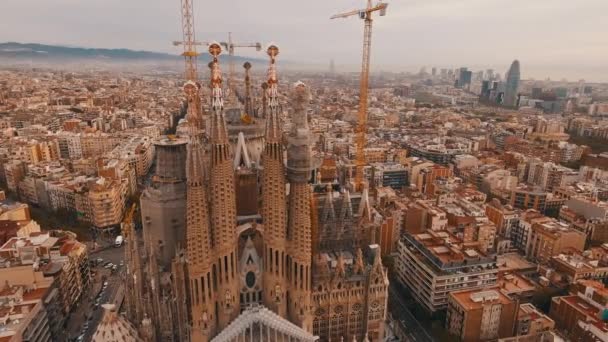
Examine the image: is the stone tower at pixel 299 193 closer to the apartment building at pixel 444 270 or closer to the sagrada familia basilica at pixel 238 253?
the sagrada familia basilica at pixel 238 253

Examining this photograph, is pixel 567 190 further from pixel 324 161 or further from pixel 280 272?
pixel 280 272

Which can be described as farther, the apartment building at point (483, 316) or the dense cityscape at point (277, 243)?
the apartment building at point (483, 316)

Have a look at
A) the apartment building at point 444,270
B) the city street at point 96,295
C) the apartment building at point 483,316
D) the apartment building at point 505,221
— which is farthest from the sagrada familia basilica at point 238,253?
the apartment building at point 505,221

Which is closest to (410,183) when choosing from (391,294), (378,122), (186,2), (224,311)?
(391,294)

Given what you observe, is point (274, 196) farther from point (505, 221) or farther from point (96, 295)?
point (505, 221)

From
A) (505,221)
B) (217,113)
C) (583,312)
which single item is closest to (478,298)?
(583,312)

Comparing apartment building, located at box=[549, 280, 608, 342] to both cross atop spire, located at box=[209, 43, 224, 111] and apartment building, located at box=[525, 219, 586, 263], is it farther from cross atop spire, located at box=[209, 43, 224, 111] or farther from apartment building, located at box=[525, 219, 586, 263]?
cross atop spire, located at box=[209, 43, 224, 111]
